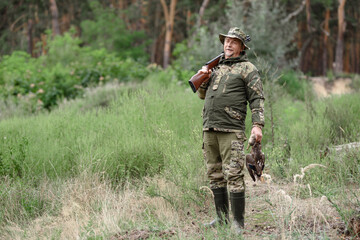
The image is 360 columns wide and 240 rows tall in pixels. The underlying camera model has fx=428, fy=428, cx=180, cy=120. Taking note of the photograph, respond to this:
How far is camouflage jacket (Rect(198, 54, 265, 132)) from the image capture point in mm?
4367

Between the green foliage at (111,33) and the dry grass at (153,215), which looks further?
the green foliage at (111,33)

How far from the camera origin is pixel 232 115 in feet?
14.4

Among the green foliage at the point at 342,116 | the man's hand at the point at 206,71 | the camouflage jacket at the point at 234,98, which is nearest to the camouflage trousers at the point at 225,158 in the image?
the camouflage jacket at the point at 234,98

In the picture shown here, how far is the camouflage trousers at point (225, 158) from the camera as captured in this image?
4.35 meters

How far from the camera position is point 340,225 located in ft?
14.3

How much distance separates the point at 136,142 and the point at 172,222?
2276mm

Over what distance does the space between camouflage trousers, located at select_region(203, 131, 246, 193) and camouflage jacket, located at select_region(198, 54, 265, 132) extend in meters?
0.10

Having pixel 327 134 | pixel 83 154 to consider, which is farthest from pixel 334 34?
pixel 83 154

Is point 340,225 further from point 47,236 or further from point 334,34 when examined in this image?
point 334,34

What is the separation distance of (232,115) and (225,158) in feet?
1.48

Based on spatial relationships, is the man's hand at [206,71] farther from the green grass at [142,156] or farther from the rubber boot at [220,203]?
the green grass at [142,156]

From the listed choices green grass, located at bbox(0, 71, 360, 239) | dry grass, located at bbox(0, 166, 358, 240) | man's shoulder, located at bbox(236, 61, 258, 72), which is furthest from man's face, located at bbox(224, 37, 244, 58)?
green grass, located at bbox(0, 71, 360, 239)

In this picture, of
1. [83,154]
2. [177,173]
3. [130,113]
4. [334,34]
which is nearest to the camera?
[177,173]

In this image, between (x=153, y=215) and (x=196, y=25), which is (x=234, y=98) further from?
(x=196, y=25)
